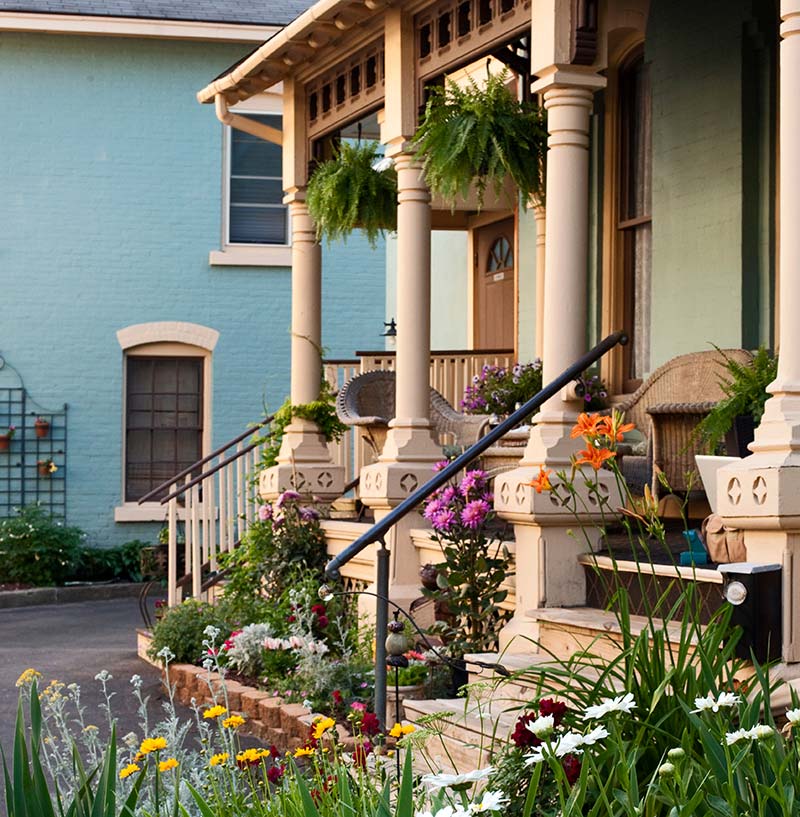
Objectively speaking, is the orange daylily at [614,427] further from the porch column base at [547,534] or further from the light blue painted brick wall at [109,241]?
the light blue painted brick wall at [109,241]

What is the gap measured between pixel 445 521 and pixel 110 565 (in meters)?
9.31

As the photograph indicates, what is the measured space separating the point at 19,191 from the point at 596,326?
8.60 meters

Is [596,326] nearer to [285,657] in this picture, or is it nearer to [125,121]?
[285,657]

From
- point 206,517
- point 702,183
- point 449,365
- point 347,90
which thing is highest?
point 347,90

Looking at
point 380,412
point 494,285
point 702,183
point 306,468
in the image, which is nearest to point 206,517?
point 306,468

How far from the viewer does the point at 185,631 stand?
9.30m

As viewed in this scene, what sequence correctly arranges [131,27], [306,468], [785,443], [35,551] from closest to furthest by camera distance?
[785,443]
[306,468]
[35,551]
[131,27]

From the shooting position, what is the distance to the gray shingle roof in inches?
636

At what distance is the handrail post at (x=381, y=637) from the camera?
19.2 feet

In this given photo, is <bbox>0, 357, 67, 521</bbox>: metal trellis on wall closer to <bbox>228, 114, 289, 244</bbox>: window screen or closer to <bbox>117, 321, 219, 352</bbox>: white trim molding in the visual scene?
<bbox>117, 321, 219, 352</bbox>: white trim molding

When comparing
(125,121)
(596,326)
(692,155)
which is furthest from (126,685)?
(125,121)

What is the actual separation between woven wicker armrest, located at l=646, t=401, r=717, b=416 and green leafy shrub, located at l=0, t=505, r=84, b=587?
9556mm

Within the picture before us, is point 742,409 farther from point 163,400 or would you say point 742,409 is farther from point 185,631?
point 163,400

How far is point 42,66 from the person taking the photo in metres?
16.3
